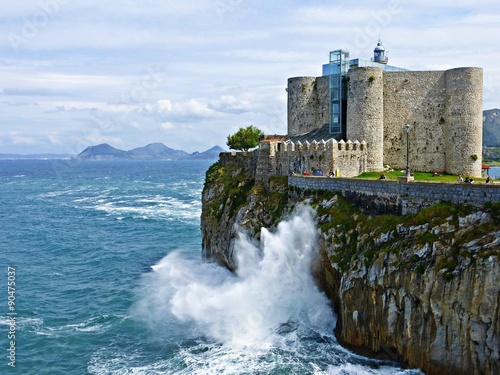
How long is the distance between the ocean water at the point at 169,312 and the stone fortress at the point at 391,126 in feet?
21.8

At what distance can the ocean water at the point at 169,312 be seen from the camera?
101 ft

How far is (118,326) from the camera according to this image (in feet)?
124

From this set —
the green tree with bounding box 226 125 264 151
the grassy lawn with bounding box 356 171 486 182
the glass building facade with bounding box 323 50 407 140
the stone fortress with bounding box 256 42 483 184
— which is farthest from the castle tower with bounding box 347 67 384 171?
the green tree with bounding box 226 125 264 151

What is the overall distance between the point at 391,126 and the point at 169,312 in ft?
76.4

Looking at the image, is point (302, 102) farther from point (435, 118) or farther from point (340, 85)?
point (435, 118)

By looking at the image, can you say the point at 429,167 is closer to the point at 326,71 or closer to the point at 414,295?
the point at 326,71

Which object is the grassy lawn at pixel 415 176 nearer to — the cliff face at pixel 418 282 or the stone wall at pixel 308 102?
the cliff face at pixel 418 282

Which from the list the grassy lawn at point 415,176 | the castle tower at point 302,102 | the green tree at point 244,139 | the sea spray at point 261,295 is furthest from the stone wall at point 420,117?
the green tree at point 244,139

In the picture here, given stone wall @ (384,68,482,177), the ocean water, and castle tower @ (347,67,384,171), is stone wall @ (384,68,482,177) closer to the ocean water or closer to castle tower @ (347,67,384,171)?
castle tower @ (347,67,384,171)

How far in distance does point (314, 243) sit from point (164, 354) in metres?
12.0

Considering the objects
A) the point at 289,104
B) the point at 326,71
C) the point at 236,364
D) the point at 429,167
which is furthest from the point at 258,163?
the point at 236,364

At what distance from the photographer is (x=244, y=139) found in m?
74.5

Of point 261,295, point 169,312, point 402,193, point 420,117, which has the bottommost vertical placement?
point 169,312

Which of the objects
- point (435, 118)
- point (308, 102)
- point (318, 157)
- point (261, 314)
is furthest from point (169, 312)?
point (435, 118)
